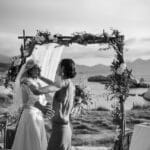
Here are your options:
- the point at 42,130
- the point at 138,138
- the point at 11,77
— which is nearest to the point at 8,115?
Answer: the point at 11,77

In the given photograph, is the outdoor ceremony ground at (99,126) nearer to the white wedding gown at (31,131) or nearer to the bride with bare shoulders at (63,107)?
the white wedding gown at (31,131)

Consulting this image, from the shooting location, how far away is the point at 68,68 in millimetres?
4617

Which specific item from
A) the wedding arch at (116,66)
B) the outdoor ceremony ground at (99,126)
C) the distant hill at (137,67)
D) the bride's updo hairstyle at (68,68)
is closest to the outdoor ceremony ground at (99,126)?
the outdoor ceremony ground at (99,126)

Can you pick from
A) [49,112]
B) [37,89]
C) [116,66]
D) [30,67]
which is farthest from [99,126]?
[49,112]

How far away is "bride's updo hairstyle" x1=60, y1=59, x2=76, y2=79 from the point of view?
4617mm

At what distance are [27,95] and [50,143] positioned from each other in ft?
4.17

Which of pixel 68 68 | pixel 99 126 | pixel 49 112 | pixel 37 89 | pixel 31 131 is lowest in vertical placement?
pixel 99 126

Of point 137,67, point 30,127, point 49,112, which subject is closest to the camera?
point 49,112

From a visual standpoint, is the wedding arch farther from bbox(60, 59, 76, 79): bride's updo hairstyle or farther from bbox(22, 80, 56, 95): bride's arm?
bbox(60, 59, 76, 79): bride's updo hairstyle

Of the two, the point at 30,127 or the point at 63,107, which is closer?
the point at 63,107

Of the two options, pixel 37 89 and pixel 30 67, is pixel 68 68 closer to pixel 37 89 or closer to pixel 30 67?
pixel 37 89

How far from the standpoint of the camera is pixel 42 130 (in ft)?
20.1

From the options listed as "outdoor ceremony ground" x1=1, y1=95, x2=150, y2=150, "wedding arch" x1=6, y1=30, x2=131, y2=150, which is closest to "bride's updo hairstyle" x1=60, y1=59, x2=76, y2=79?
"wedding arch" x1=6, y1=30, x2=131, y2=150

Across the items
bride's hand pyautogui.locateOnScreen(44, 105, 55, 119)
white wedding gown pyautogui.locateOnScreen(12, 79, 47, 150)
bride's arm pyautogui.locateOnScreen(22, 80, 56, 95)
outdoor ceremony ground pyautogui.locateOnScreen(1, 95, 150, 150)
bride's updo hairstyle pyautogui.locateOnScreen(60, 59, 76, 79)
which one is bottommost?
outdoor ceremony ground pyautogui.locateOnScreen(1, 95, 150, 150)
